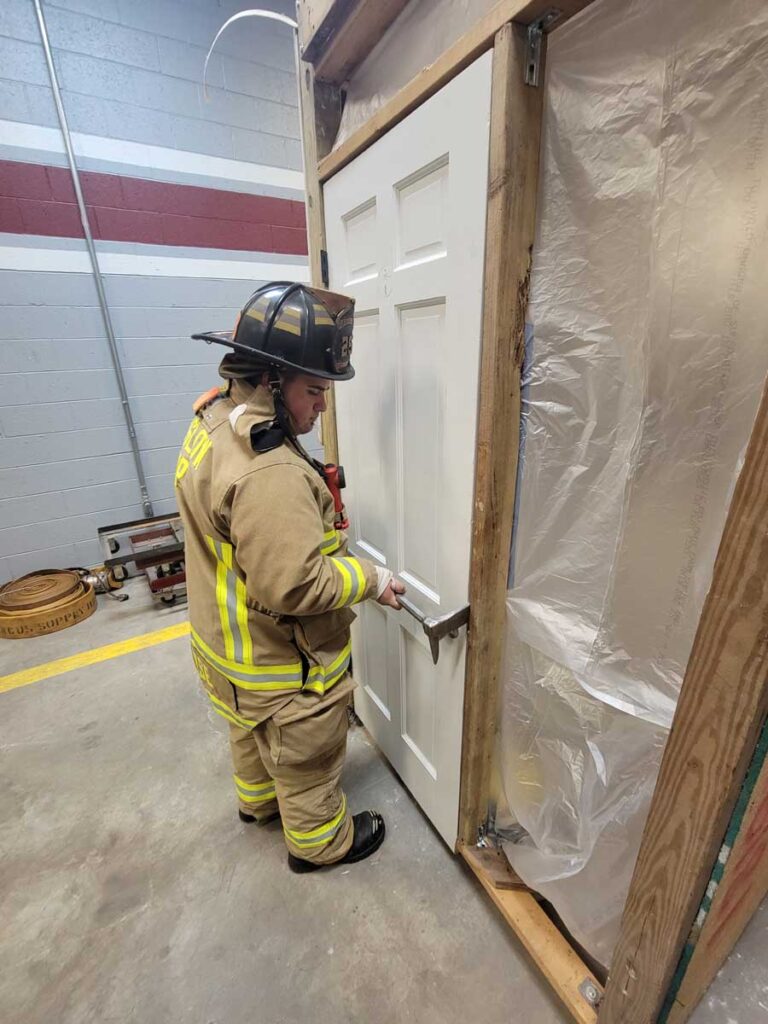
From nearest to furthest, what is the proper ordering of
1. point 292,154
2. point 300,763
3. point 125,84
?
point 300,763, point 125,84, point 292,154

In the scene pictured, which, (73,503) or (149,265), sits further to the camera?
(73,503)

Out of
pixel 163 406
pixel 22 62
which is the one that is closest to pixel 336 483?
pixel 163 406

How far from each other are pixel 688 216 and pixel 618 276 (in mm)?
115

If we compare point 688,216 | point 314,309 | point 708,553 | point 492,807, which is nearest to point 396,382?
point 314,309

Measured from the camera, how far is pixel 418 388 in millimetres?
1114

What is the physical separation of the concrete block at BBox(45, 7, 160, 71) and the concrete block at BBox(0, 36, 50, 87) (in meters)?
0.10

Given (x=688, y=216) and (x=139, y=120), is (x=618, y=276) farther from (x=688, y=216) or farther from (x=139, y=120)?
(x=139, y=120)

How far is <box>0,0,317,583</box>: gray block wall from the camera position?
7.70ft

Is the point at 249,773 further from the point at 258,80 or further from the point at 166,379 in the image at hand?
the point at 258,80

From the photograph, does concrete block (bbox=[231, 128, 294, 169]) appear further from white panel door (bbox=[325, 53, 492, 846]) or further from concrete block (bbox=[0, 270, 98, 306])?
white panel door (bbox=[325, 53, 492, 846])

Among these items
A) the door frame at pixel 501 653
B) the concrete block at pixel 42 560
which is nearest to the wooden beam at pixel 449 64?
the door frame at pixel 501 653

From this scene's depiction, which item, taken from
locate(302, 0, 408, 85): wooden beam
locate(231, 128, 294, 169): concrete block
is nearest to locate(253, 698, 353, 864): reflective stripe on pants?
locate(302, 0, 408, 85): wooden beam

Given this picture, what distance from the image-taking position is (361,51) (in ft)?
3.82

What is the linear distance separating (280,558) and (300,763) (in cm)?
67
